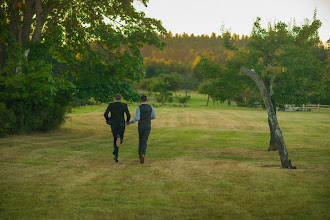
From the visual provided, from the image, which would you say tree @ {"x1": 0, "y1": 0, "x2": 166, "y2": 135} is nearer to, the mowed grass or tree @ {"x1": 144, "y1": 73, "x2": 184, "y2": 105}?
the mowed grass

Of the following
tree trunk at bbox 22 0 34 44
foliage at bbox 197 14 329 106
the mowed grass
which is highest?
tree trunk at bbox 22 0 34 44

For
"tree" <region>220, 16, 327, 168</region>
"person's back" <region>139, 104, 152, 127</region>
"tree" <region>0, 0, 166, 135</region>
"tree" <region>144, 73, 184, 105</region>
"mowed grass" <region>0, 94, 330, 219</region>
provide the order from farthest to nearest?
"tree" <region>144, 73, 184, 105</region> < "tree" <region>0, 0, 166, 135</region> < "tree" <region>220, 16, 327, 168</region> < "person's back" <region>139, 104, 152, 127</region> < "mowed grass" <region>0, 94, 330, 219</region>

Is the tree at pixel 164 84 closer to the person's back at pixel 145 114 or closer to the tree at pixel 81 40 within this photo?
the tree at pixel 81 40

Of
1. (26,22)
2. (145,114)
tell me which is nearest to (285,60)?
(145,114)

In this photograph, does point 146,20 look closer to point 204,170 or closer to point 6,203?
point 204,170

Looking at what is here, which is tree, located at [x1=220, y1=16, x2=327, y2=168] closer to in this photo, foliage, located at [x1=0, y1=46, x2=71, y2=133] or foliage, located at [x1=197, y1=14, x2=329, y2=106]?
foliage, located at [x1=197, y1=14, x2=329, y2=106]

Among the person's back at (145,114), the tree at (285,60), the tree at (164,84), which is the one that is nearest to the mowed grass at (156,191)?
the person's back at (145,114)

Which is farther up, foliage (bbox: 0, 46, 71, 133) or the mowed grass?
foliage (bbox: 0, 46, 71, 133)

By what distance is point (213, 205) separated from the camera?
263 inches

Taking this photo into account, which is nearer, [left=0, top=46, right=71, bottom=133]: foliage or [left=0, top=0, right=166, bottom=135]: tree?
[left=0, top=46, right=71, bottom=133]: foliage

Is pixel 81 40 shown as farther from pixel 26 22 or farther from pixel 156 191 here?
pixel 156 191

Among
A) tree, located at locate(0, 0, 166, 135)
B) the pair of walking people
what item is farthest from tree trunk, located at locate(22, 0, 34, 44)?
the pair of walking people

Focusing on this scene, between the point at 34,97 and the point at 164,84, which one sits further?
the point at 164,84

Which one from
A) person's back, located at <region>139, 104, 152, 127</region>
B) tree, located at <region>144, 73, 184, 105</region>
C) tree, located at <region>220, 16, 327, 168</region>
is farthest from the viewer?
tree, located at <region>144, 73, 184, 105</region>
